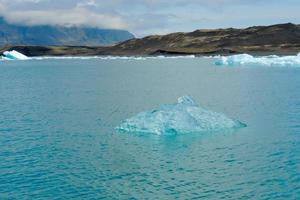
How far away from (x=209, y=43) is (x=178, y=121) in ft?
515

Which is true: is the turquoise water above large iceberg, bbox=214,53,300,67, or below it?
below

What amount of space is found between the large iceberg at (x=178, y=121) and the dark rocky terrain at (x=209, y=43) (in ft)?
409

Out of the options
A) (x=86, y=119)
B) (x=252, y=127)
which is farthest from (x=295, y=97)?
(x=86, y=119)

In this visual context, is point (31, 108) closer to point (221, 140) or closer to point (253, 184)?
point (221, 140)

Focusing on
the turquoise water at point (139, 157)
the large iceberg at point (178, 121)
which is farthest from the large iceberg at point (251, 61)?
the large iceberg at point (178, 121)

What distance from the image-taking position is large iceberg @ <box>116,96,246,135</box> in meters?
19.5

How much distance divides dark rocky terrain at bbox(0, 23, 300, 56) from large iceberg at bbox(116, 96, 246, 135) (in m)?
125

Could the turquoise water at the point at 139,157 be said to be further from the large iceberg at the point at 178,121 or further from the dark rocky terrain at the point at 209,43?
the dark rocky terrain at the point at 209,43

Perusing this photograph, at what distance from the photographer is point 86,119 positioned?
24.0 m

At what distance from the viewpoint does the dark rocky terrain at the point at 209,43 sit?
497 feet

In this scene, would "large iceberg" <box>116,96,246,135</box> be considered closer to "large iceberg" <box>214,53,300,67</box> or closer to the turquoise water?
the turquoise water

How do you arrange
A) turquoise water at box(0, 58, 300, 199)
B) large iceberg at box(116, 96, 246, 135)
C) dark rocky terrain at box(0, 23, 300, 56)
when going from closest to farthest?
turquoise water at box(0, 58, 300, 199) → large iceberg at box(116, 96, 246, 135) → dark rocky terrain at box(0, 23, 300, 56)

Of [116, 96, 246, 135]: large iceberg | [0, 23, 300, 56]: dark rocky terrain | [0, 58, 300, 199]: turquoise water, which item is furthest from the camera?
[0, 23, 300, 56]: dark rocky terrain

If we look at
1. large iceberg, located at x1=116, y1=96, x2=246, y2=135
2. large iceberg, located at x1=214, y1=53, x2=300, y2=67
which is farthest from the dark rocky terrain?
large iceberg, located at x1=116, y1=96, x2=246, y2=135
